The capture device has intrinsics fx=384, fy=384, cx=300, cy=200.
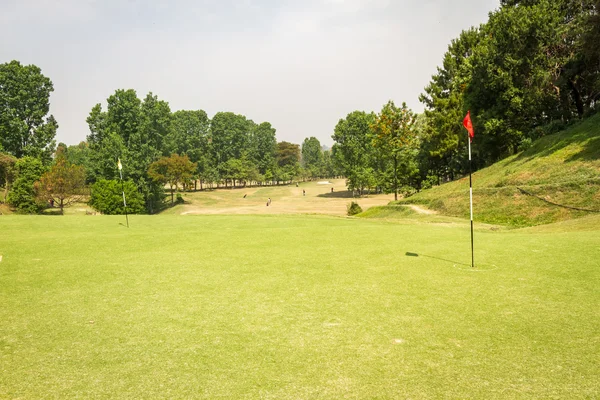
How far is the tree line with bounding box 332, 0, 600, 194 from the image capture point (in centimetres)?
3938

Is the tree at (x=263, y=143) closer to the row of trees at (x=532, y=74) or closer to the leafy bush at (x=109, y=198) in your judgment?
the leafy bush at (x=109, y=198)

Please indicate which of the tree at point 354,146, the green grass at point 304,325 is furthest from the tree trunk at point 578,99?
the tree at point 354,146

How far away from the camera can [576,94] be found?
1673 inches

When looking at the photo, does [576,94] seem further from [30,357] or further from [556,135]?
[30,357]

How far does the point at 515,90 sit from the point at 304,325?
43.1 metres

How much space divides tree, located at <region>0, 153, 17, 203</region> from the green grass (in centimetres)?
5573

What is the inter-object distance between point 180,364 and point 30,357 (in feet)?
7.55

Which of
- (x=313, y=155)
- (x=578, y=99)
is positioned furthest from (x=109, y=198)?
(x=313, y=155)

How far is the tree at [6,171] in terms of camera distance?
56.9 m

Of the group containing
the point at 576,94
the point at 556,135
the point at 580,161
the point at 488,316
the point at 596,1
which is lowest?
the point at 488,316

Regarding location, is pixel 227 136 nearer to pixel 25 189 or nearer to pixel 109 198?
pixel 109 198

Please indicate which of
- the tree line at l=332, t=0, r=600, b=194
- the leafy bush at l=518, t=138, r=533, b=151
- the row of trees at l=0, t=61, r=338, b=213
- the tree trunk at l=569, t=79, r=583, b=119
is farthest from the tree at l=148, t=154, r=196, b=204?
the tree trunk at l=569, t=79, r=583, b=119

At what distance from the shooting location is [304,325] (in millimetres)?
6863

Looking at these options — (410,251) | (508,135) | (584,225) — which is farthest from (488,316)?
(508,135)
